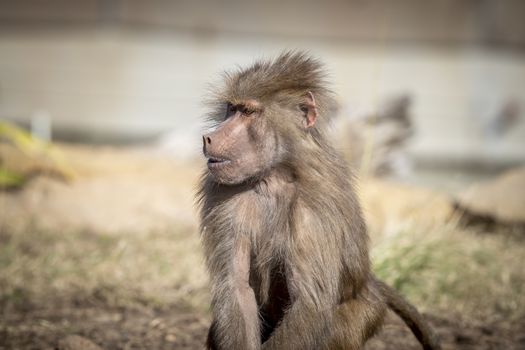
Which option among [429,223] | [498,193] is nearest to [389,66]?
[498,193]

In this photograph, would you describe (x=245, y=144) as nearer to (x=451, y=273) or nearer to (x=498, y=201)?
(x=451, y=273)

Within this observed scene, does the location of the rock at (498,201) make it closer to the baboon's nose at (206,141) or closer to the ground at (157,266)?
the ground at (157,266)

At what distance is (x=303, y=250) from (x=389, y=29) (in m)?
7.79

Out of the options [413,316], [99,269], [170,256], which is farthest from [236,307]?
[170,256]

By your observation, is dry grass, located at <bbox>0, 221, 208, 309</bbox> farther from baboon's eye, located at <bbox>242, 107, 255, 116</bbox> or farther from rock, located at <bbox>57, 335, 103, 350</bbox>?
baboon's eye, located at <bbox>242, 107, 255, 116</bbox>

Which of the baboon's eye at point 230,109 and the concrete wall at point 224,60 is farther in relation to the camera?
the concrete wall at point 224,60

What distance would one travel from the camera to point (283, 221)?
3.38m

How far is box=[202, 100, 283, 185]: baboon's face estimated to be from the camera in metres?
3.40

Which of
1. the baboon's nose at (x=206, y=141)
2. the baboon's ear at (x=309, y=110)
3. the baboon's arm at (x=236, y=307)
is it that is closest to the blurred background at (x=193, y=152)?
the baboon's ear at (x=309, y=110)

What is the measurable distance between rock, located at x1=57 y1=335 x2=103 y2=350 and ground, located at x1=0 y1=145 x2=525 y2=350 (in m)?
0.02

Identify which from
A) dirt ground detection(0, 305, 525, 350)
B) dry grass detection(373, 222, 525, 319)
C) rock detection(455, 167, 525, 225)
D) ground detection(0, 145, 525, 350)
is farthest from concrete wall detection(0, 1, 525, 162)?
dirt ground detection(0, 305, 525, 350)

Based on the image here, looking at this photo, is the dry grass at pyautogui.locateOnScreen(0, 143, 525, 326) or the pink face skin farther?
the dry grass at pyautogui.locateOnScreen(0, 143, 525, 326)

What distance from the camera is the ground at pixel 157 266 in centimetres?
453

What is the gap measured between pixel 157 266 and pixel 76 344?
189 centimetres
